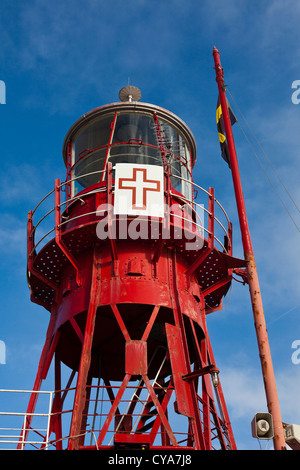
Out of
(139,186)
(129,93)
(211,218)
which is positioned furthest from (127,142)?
(211,218)

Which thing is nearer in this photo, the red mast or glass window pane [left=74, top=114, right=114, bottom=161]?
the red mast

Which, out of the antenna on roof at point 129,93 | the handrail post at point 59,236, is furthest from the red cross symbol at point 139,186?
the antenna on roof at point 129,93

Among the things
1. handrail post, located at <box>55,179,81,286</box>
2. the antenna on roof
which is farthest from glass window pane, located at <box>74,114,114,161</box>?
handrail post, located at <box>55,179,81,286</box>

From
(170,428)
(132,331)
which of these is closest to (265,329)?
(170,428)

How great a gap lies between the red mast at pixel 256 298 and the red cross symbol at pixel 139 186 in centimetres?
249

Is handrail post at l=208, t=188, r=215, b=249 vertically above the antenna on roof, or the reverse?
the antenna on roof

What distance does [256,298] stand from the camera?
12.1m

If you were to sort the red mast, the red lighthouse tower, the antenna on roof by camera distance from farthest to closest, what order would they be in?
1. the antenna on roof
2. the red lighthouse tower
3. the red mast

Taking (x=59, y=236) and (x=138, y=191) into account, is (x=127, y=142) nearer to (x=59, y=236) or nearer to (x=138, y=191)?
(x=138, y=191)

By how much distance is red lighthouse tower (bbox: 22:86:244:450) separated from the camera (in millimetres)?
15305

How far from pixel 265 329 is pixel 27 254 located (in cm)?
877

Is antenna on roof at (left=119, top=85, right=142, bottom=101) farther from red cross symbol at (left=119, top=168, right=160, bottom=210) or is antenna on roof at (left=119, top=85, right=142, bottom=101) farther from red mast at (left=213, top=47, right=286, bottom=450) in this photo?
red mast at (left=213, top=47, right=286, bottom=450)

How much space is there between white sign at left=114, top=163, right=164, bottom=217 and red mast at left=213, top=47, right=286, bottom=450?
2.44 metres

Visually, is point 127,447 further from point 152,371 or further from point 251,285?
point 152,371
